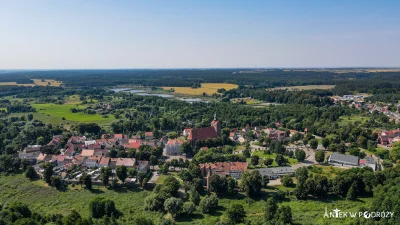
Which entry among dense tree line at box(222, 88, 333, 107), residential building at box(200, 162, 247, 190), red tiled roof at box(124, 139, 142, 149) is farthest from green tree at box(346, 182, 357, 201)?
dense tree line at box(222, 88, 333, 107)

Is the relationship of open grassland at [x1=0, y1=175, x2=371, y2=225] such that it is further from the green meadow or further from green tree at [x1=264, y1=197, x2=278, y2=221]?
the green meadow

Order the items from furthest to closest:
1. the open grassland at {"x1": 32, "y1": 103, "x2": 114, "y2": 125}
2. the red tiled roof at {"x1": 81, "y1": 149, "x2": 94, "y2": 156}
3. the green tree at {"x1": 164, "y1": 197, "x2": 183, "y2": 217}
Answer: the open grassland at {"x1": 32, "y1": 103, "x2": 114, "y2": 125}, the red tiled roof at {"x1": 81, "y1": 149, "x2": 94, "y2": 156}, the green tree at {"x1": 164, "y1": 197, "x2": 183, "y2": 217}

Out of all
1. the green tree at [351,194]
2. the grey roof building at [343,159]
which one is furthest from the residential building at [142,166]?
the grey roof building at [343,159]

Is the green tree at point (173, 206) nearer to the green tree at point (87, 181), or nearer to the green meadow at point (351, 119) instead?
the green tree at point (87, 181)

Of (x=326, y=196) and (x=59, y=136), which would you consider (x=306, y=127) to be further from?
(x=59, y=136)

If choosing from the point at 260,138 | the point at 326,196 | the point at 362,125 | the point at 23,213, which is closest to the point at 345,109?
the point at 362,125

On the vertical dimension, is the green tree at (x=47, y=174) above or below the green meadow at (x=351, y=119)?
below

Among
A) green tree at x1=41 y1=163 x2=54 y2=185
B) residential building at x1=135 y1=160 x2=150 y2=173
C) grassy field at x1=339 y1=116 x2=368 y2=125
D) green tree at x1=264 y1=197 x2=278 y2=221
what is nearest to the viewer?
green tree at x1=264 y1=197 x2=278 y2=221
